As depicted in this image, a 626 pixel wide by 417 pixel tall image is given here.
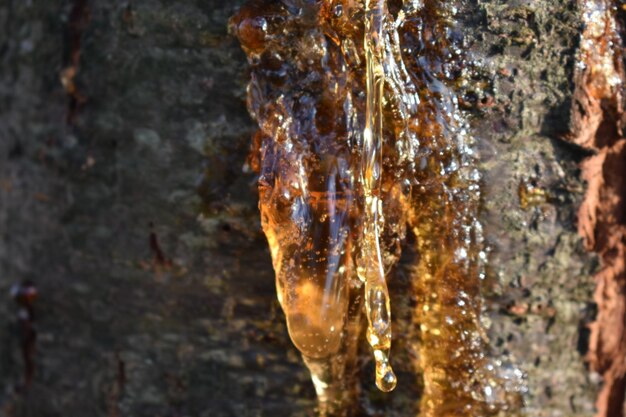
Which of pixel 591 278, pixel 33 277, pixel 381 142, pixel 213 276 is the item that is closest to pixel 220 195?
pixel 213 276

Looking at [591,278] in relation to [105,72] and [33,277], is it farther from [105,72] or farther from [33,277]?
[33,277]

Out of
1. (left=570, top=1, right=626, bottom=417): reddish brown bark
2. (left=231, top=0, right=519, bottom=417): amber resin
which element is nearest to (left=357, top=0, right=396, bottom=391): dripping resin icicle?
(left=231, top=0, right=519, bottom=417): amber resin

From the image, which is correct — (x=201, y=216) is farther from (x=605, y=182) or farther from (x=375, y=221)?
(x=605, y=182)

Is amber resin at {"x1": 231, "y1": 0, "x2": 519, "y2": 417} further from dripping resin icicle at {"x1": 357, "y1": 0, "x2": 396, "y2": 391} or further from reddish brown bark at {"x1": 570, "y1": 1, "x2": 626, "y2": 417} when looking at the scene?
reddish brown bark at {"x1": 570, "y1": 1, "x2": 626, "y2": 417}

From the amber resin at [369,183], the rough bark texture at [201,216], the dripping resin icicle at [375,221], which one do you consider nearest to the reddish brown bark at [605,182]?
the rough bark texture at [201,216]

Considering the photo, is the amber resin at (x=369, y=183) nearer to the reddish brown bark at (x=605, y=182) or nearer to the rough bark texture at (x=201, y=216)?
the rough bark texture at (x=201, y=216)

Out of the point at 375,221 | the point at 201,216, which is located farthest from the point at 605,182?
the point at 201,216
